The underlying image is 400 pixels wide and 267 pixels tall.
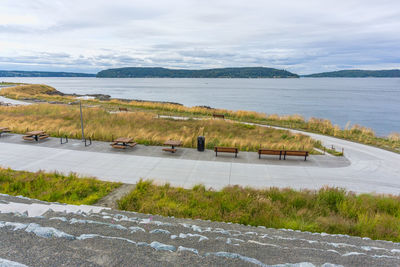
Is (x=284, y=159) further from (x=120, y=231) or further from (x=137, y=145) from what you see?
(x=120, y=231)

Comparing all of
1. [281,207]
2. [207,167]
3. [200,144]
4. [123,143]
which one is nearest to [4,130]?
[123,143]

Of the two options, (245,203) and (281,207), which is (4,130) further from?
(281,207)

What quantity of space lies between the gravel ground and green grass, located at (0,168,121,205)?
1139mm

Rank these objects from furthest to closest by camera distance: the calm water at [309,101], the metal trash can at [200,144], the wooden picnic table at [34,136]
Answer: the calm water at [309,101] → the wooden picnic table at [34,136] → the metal trash can at [200,144]

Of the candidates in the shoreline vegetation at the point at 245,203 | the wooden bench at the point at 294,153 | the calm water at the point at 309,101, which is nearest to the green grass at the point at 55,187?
the shoreline vegetation at the point at 245,203

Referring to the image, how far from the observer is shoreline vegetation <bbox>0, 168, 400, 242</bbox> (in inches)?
225

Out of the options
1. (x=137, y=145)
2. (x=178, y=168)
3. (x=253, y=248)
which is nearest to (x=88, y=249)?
(x=253, y=248)

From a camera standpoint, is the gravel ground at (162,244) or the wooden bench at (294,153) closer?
the gravel ground at (162,244)

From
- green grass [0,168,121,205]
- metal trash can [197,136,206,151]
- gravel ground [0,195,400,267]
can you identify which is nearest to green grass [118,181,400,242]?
gravel ground [0,195,400,267]

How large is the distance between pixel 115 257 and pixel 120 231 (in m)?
0.98

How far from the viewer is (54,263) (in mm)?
3430

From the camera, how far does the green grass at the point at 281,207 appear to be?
5.65 metres

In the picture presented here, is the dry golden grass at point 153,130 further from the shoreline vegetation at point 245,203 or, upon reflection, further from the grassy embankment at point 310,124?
the shoreline vegetation at point 245,203

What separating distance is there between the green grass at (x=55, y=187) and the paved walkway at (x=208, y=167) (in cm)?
82
